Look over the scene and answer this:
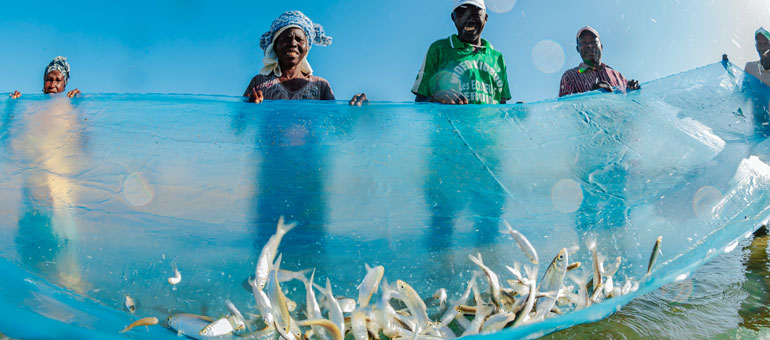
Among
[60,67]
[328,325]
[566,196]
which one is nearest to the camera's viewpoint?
[328,325]

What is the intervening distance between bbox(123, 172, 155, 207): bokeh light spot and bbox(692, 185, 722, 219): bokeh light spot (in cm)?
276

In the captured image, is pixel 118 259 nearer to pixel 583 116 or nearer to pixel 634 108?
pixel 583 116

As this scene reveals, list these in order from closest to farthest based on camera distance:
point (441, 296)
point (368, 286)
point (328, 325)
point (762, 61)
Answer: point (328, 325) → point (368, 286) → point (441, 296) → point (762, 61)

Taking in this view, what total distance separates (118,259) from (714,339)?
2.47 meters

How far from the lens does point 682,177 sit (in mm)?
2299

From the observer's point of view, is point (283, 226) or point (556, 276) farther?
point (283, 226)

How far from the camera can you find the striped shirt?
3.19 meters

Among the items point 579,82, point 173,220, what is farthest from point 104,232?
point 579,82

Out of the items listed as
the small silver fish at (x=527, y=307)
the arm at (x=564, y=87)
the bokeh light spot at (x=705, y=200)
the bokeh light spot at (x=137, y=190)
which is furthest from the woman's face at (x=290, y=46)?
the bokeh light spot at (x=705, y=200)

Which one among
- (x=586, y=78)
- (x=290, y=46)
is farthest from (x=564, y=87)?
(x=290, y=46)

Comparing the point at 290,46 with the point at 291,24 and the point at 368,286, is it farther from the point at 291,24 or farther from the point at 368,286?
the point at 368,286

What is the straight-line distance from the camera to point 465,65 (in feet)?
9.33

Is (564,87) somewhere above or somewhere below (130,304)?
above

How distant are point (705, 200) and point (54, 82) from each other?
15.3 feet
